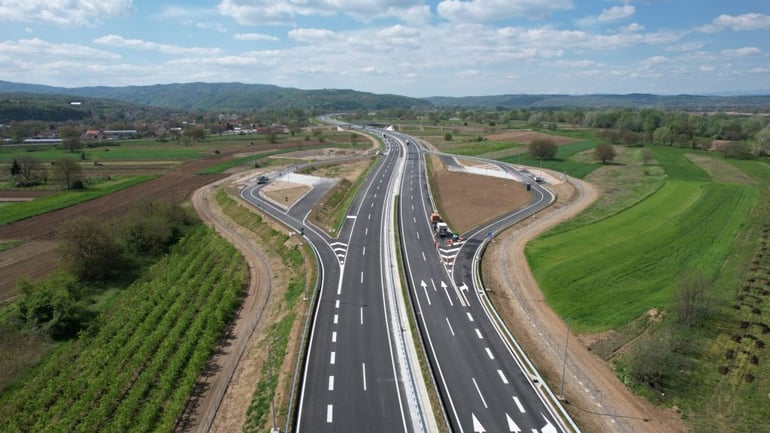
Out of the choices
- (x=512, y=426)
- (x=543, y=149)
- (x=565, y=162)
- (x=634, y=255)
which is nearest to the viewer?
(x=512, y=426)

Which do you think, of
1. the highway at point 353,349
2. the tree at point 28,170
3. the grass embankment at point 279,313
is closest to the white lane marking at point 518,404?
the highway at point 353,349

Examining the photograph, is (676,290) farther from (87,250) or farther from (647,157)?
(647,157)

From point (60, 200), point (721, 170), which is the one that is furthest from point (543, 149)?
point (60, 200)

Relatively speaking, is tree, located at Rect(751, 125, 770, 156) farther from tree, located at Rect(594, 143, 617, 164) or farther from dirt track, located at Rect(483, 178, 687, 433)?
dirt track, located at Rect(483, 178, 687, 433)

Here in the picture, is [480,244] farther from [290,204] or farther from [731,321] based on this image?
[290,204]

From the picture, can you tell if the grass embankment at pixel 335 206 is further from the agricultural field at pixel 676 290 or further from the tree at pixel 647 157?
the tree at pixel 647 157

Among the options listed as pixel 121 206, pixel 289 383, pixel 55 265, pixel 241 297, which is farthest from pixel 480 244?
pixel 121 206
